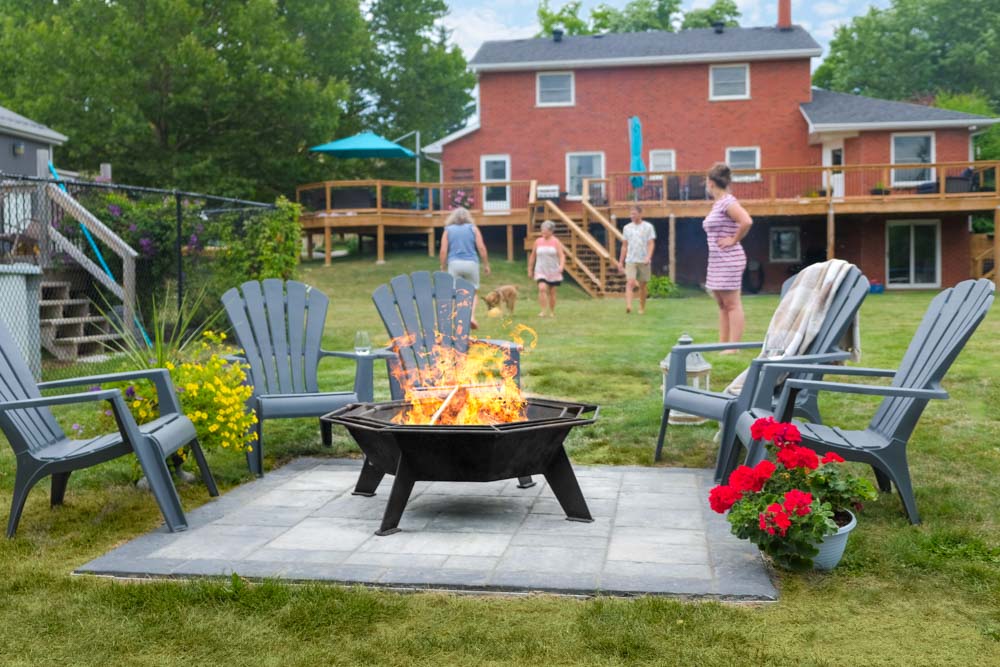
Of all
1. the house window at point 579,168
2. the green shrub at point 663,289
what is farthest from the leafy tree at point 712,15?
the green shrub at point 663,289

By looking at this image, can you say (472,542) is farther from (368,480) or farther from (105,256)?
(105,256)

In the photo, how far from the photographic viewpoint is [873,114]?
2491 cm

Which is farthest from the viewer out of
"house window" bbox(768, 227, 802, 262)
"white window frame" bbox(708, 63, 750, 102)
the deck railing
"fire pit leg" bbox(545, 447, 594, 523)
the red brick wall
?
"white window frame" bbox(708, 63, 750, 102)

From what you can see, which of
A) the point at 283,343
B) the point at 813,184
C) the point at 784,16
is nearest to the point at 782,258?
the point at 813,184

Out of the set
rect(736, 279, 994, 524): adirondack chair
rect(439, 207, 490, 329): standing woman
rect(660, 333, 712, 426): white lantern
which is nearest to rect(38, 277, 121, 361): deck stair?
rect(439, 207, 490, 329): standing woman

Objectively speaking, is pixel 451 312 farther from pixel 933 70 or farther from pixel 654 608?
pixel 933 70

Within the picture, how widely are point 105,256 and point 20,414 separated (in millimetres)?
7483

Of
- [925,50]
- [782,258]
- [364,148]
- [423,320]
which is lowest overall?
[423,320]

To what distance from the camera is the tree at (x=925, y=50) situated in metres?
38.6

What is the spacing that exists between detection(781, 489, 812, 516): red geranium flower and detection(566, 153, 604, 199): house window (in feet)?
75.8

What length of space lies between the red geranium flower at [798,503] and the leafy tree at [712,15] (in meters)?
40.6

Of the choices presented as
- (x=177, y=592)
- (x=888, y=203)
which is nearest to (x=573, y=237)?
(x=888, y=203)

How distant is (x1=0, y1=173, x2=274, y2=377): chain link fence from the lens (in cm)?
1043

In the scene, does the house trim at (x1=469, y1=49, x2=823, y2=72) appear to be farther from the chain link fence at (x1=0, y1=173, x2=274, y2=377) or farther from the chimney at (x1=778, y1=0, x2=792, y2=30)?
the chain link fence at (x1=0, y1=173, x2=274, y2=377)
